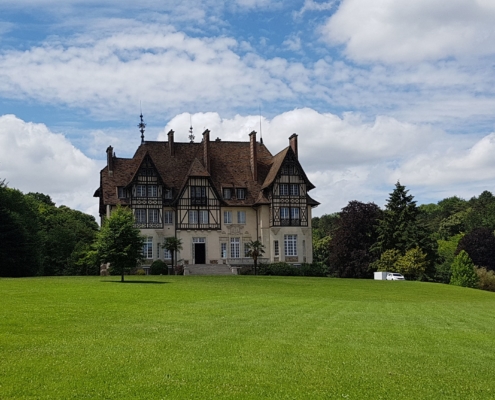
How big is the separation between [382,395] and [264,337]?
17.6ft

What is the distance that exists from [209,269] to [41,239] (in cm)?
2228

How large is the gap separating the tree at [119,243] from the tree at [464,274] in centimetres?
3035

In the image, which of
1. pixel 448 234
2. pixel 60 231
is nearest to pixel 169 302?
pixel 60 231

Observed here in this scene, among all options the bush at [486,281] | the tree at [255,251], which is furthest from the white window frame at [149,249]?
the bush at [486,281]

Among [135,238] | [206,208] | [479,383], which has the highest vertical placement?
[206,208]

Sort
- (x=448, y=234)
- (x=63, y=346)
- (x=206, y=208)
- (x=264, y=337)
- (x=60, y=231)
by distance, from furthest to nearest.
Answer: (x=448, y=234), (x=60, y=231), (x=206, y=208), (x=264, y=337), (x=63, y=346)

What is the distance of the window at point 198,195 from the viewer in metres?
58.6

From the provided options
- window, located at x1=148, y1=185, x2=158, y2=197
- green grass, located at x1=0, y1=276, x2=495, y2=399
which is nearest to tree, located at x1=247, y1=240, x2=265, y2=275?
window, located at x1=148, y1=185, x2=158, y2=197

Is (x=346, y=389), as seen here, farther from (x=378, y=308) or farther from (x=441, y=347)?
(x=378, y=308)

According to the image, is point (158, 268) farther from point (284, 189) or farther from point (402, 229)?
point (402, 229)

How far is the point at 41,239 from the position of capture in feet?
218

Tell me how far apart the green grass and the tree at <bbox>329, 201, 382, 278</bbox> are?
43.1 meters

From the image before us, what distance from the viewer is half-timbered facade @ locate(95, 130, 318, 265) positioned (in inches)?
2269

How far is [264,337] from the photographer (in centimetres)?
1591
